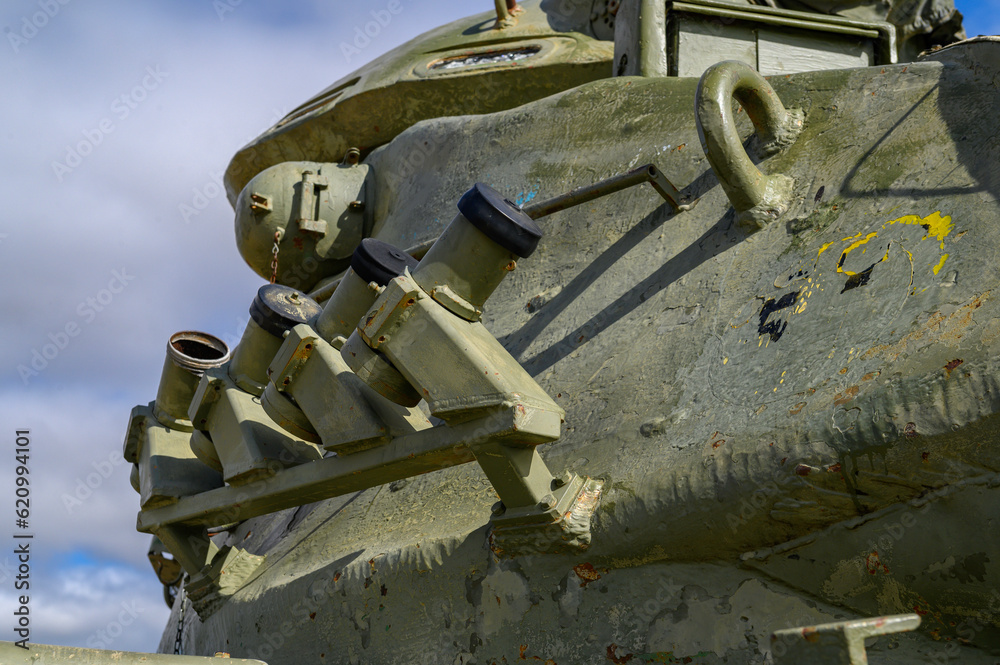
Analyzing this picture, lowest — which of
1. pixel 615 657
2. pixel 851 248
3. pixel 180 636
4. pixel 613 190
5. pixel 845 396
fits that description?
pixel 615 657

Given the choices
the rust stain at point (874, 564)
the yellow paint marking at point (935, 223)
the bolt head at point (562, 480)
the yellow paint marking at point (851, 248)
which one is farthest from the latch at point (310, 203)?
the rust stain at point (874, 564)

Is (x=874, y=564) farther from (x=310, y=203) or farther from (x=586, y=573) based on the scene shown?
(x=310, y=203)

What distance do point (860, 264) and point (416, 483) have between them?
1.79 metres

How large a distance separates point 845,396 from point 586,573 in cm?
90

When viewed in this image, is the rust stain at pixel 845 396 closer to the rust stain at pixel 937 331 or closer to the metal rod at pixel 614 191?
the rust stain at pixel 937 331

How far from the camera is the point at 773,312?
2941 mm

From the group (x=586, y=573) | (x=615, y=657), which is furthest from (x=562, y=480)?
(x=615, y=657)

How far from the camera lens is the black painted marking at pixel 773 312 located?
2861mm

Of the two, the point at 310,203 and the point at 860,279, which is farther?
the point at 310,203

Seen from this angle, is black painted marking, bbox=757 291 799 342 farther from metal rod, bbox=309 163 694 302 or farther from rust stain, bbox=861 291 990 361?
metal rod, bbox=309 163 694 302

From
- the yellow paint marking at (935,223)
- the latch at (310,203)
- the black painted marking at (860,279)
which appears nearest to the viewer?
the yellow paint marking at (935,223)

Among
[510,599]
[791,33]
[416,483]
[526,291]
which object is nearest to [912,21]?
[791,33]

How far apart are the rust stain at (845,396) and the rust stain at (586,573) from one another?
33.3 inches

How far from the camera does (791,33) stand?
16.0 ft
